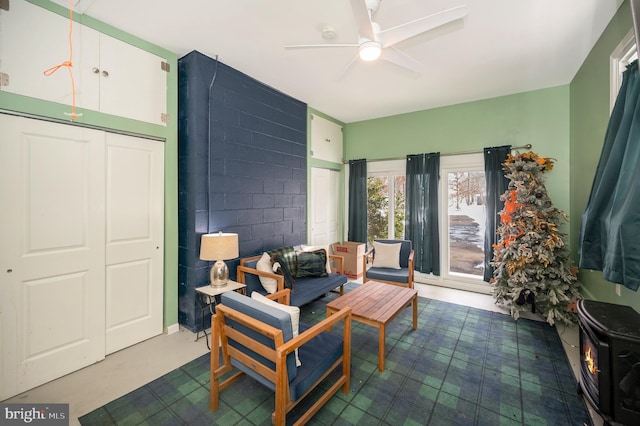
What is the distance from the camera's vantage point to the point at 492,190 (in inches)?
158

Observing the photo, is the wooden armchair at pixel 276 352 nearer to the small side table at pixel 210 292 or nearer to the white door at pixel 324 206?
the small side table at pixel 210 292

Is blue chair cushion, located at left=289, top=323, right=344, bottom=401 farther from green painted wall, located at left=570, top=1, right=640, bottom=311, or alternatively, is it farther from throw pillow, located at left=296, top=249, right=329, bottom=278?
green painted wall, located at left=570, top=1, right=640, bottom=311

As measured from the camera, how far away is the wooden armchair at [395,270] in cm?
372

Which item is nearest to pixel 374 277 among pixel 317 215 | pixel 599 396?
pixel 317 215

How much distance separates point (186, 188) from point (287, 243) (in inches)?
66.8

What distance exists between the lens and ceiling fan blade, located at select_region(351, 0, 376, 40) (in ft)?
5.32

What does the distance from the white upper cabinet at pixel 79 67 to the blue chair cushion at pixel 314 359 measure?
2667mm

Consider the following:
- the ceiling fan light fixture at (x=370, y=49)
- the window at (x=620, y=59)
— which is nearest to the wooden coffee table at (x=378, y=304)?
the ceiling fan light fixture at (x=370, y=49)

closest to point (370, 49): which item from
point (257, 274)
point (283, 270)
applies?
point (283, 270)

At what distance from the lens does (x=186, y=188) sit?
2971mm

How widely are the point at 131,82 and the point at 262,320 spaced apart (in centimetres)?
262

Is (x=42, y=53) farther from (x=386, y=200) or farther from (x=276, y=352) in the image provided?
(x=386, y=200)

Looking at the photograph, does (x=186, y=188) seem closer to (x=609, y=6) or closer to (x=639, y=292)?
(x=639, y=292)

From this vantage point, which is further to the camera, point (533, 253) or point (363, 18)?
point (533, 253)
